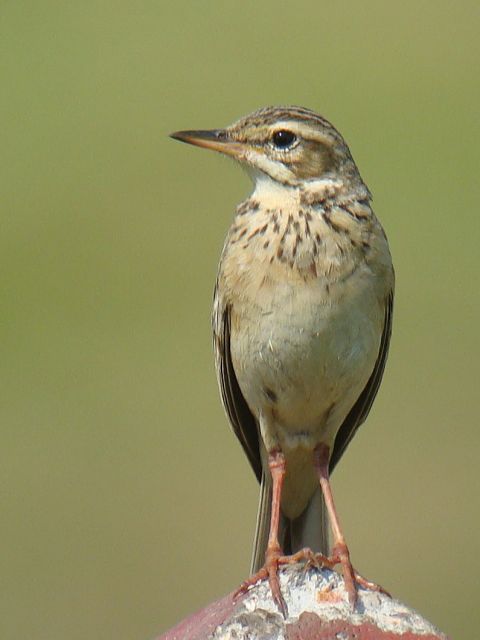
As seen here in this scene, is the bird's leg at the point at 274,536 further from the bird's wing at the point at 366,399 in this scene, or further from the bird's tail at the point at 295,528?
the bird's wing at the point at 366,399

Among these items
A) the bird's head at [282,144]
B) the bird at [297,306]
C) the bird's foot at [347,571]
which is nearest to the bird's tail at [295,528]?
the bird at [297,306]

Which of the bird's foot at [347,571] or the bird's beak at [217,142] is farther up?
the bird's beak at [217,142]

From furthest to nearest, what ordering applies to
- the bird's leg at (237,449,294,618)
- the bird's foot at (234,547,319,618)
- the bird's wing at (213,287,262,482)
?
the bird's wing at (213,287,262,482) < the bird's leg at (237,449,294,618) < the bird's foot at (234,547,319,618)

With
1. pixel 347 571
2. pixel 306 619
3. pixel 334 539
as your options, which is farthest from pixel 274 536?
pixel 306 619

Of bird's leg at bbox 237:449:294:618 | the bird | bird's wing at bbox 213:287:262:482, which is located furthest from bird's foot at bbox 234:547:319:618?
bird's wing at bbox 213:287:262:482

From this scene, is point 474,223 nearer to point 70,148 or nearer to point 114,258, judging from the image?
point 114,258

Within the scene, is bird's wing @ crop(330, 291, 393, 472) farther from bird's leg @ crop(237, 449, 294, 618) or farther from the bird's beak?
the bird's beak
